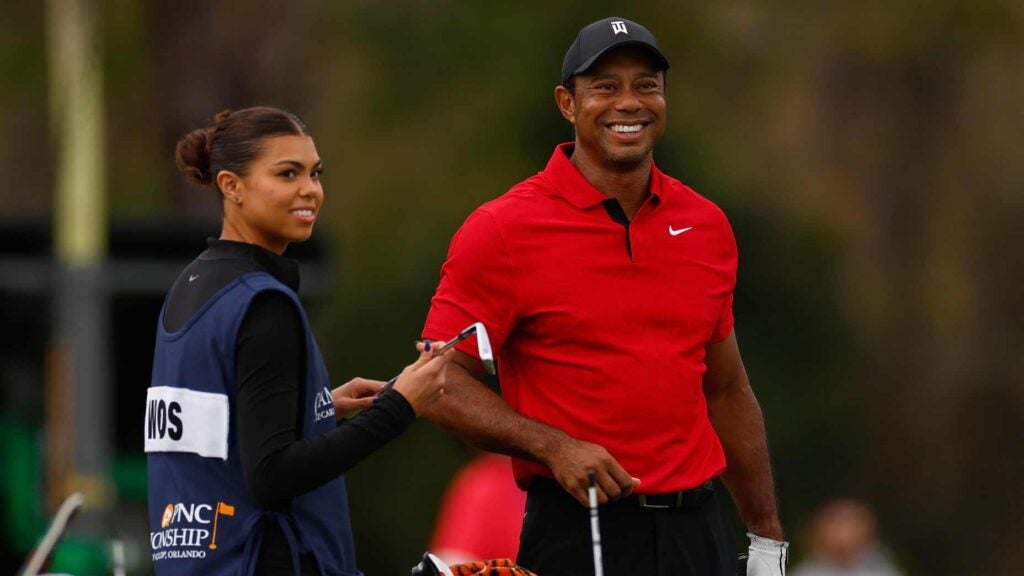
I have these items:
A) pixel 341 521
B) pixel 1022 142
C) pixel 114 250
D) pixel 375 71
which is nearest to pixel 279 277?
pixel 341 521

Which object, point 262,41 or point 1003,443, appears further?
point 1003,443

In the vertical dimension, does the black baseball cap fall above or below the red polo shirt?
above

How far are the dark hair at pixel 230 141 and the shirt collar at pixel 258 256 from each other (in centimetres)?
18

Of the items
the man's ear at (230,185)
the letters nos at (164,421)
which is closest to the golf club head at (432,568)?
the letters nos at (164,421)

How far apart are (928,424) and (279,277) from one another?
18648 mm

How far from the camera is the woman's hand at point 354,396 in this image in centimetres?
554

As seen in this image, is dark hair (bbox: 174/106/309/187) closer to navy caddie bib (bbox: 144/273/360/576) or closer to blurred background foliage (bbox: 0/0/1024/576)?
navy caddie bib (bbox: 144/273/360/576)

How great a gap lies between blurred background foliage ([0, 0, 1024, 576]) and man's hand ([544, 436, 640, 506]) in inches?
446

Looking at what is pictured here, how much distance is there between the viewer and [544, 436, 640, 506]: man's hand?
5.54 meters

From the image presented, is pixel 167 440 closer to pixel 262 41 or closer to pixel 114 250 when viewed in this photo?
pixel 114 250

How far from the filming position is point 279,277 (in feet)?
16.9

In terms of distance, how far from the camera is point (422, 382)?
200 inches

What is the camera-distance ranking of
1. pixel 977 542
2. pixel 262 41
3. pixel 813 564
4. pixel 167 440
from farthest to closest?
pixel 977 542, pixel 262 41, pixel 813 564, pixel 167 440

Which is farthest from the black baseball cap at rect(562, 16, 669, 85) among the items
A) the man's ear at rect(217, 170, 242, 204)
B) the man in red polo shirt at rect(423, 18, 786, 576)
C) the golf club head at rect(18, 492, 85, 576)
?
the golf club head at rect(18, 492, 85, 576)
